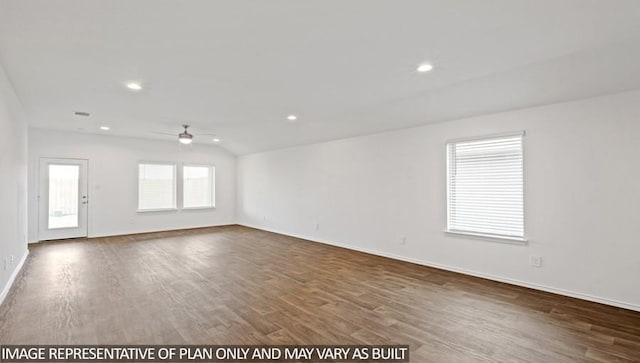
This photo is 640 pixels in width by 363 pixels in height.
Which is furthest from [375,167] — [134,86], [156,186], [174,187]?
[156,186]

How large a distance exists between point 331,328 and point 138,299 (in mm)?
2320

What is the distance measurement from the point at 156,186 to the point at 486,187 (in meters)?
8.32

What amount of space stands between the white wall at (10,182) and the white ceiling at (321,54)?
1.00 ft

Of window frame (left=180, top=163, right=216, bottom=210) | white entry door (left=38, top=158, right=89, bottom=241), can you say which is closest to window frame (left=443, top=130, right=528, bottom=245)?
window frame (left=180, top=163, right=216, bottom=210)

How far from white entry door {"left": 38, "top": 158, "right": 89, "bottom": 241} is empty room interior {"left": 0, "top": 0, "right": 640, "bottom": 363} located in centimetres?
29

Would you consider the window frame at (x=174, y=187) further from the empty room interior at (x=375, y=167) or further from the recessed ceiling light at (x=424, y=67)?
the recessed ceiling light at (x=424, y=67)

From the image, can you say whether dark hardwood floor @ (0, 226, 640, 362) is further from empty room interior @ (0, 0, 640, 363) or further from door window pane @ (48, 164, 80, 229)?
door window pane @ (48, 164, 80, 229)

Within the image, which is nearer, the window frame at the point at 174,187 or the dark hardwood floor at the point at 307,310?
the dark hardwood floor at the point at 307,310

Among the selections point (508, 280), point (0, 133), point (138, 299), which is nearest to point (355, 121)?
point (508, 280)

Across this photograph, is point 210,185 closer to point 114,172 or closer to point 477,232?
point 114,172

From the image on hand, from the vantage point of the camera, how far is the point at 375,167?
599 cm

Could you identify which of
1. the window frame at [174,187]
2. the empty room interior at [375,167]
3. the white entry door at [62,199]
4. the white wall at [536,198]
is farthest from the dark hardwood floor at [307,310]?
the window frame at [174,187]

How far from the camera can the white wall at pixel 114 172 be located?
705cm

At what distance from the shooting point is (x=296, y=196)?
7.89m
